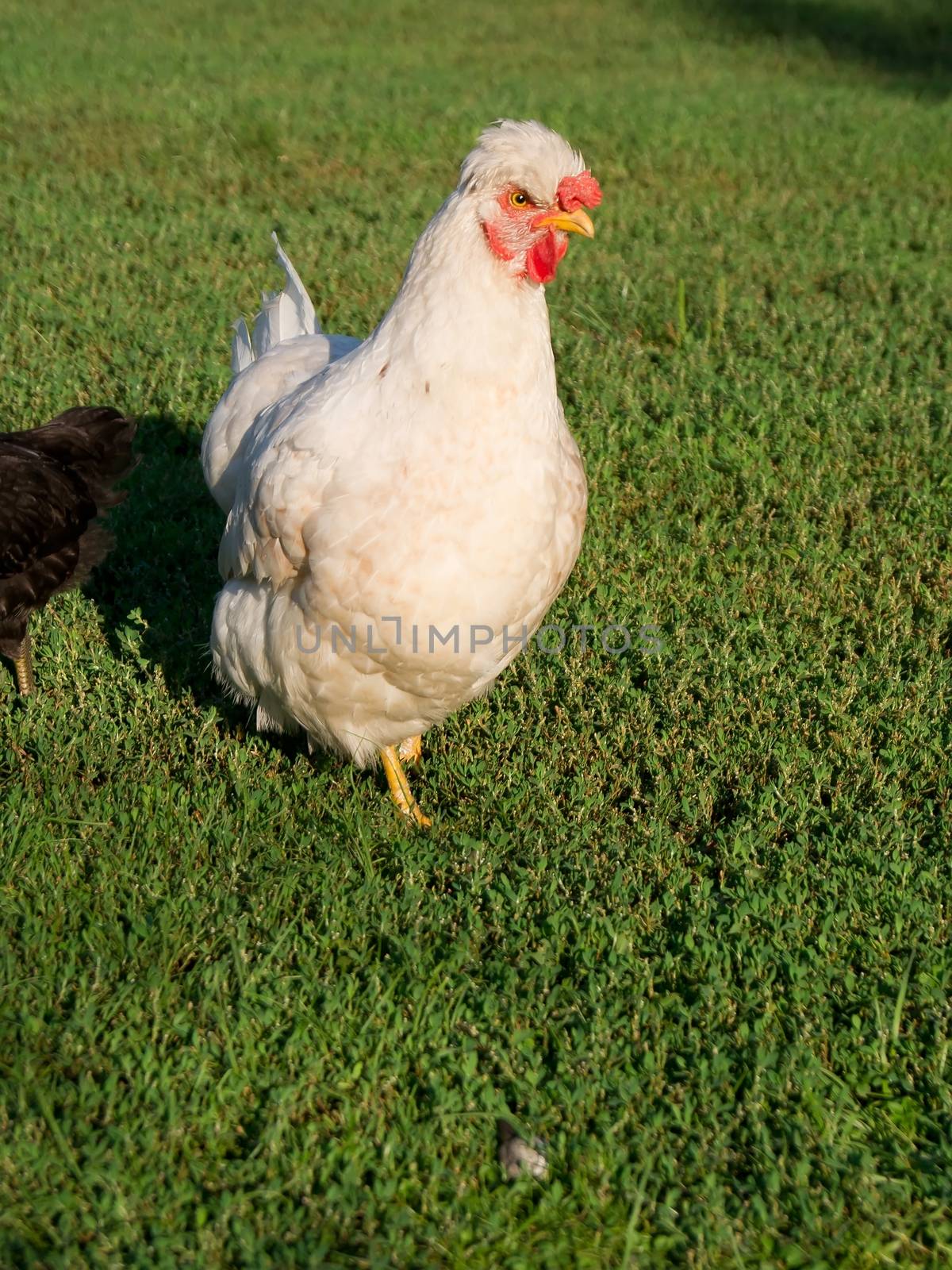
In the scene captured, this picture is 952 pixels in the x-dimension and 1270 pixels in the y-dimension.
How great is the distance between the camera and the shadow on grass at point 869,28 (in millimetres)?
16391

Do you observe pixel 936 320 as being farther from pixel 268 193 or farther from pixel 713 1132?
pixel 713 1132

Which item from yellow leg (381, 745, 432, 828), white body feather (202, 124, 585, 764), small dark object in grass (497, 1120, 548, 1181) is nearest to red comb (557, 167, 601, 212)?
white body feather (202, 124, 585, 764)

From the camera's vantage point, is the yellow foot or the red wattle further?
the yellow foot

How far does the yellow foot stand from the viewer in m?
4.40

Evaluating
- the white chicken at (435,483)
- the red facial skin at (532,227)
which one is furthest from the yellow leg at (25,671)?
the red facial skin at (532,227)

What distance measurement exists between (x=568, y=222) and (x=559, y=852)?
1.86 metres

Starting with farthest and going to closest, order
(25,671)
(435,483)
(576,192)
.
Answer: (25,671)
(435,483)
(576,192)

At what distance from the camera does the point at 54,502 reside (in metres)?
4.96

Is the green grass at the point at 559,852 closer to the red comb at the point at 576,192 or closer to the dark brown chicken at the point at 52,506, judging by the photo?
the dark brown chicken at the point at 52,506

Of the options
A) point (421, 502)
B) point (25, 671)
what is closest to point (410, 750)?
point (421, 502)

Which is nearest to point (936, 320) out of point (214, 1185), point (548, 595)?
point (548, 595)

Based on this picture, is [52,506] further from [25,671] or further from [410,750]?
[410,750]

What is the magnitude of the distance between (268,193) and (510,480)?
736 cm

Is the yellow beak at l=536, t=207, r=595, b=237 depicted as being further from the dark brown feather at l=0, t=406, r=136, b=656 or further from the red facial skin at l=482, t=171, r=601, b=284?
the dark brown feather at l=0, t=406, r=136, b=656
